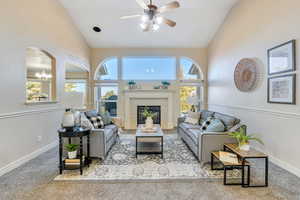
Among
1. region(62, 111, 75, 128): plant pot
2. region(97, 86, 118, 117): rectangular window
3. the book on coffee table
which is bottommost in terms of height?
the book on coffee table

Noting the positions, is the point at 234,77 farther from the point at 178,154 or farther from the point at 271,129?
the point at 178,154

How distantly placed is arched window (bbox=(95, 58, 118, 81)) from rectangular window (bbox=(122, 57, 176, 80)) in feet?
1.17

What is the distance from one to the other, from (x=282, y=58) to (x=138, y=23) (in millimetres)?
3831

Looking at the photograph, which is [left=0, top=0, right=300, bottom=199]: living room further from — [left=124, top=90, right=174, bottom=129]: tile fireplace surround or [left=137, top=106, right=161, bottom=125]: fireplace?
[left=137, top=106, right=161, bottom=125]: fireplace

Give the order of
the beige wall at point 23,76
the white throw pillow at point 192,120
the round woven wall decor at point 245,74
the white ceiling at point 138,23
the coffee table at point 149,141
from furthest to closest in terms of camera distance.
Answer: the white throw pillow at point 192,120 < the white ceiling at point 138,23 < the round woven wall decor at point 245,74 < the coffee table at point 149,141 < the beige wall at point 23,76

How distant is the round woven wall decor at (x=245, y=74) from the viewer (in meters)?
3.82

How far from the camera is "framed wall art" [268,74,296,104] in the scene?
9.22 ft

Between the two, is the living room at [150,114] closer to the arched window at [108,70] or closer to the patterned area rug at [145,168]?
the patterned area rug at [145,168]

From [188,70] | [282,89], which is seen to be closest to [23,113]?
[282,89]

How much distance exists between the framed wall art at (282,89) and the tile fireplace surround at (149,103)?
354 centimetres

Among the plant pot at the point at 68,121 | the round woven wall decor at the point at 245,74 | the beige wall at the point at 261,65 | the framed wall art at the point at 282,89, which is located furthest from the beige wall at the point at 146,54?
the plant pot at the point at 68,121

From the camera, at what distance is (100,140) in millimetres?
3166

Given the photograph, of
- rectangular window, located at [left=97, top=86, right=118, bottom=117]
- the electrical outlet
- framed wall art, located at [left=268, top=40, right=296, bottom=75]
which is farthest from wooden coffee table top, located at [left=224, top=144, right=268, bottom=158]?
rectangular window, located at [left=97, top=86, right=118, bottom=117]

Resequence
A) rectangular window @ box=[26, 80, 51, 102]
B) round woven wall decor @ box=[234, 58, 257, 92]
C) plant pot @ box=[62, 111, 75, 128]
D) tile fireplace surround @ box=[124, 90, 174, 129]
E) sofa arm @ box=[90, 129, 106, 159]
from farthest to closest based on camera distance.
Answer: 1. tile fireplace surround @ box=[124, 90, 174, 129]
2. rectangular window @ box=[26, 80, 51, 102]
3. round woven wall decor @ box=[234, 58, 257, 92]
4. sofa arm @ box=[90, 129, 106, 159]
5. plant pot @ box=[62, 111, 75, 128]
